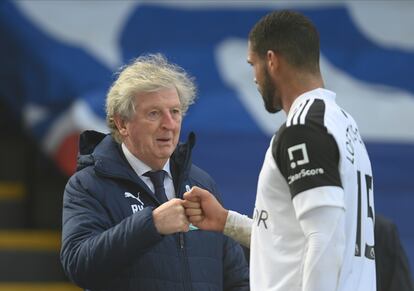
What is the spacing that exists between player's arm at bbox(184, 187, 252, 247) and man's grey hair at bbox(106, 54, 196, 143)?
1.19ft

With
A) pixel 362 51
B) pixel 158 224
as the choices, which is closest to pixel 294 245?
pixel 158 224

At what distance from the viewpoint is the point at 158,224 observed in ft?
10.9

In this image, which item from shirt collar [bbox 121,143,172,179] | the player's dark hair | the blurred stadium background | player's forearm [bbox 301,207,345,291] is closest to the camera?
player's forearm [bbox 301,207,345,291]

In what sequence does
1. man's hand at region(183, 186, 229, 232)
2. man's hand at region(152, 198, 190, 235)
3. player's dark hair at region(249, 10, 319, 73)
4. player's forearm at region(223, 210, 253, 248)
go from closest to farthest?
player's dark hair at region(249, 10, 319, 73) → man's hand at region(152, 198, 190, 235) → man's hand at region(183, 186, 229, 232) → player's forearm at region(223, 210, 253, 248)

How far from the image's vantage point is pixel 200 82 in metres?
6.59

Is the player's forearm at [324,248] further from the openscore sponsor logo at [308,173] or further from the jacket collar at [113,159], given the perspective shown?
the jacket collar at [113,159]

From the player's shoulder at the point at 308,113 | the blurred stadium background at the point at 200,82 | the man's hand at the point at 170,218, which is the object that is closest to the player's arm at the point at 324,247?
the player's shoulder at the point at 308,113

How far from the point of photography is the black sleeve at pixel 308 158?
2.94 m

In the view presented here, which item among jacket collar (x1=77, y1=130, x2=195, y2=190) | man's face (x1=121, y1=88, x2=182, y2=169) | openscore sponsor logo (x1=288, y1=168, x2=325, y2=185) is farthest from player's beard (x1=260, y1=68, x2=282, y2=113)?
jacket collar (x1=77, y1=130, x2=195, y2=190)

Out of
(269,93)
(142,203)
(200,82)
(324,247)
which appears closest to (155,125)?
(142,203)

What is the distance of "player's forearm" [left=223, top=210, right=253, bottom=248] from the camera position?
11.6 feet

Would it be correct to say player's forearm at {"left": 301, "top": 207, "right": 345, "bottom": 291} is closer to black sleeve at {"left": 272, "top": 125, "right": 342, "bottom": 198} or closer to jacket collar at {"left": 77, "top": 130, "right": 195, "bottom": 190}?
black sleeve at {"left": 272, "top": 125, "right": 342, "bottom": 198}

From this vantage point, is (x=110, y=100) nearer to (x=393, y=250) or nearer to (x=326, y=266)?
(x=326, y=266)

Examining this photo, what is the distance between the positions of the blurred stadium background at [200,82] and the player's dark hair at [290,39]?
2.99m
